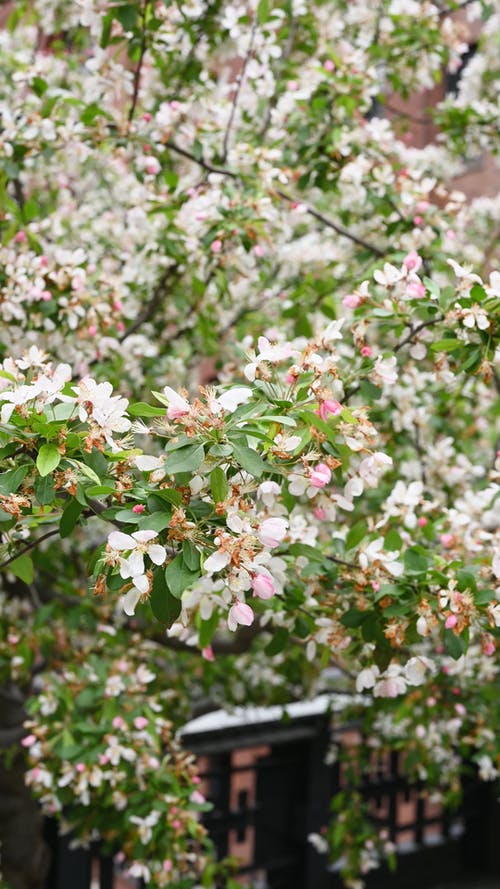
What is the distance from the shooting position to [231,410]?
1578mm

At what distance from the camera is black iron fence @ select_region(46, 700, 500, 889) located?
5328 millimetres

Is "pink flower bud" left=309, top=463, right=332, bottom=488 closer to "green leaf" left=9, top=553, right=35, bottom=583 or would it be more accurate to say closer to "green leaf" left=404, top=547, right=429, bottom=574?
"green leaf" left=404, top=547, right=429, bottom=574

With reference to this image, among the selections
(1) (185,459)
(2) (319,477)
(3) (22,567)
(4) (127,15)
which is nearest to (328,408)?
(2) (319,477)

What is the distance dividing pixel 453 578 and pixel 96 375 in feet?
6.21

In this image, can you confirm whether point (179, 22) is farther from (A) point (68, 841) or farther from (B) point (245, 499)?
(A) point (68, 841)

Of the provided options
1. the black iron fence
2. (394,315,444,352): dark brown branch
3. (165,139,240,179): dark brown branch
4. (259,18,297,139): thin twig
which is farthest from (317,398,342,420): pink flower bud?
the black iron fence

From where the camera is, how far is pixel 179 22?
3.67 meters

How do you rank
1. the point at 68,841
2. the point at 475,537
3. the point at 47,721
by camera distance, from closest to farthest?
1. the point at 475,537
2. the point at 47,721
3. the point at 68,841

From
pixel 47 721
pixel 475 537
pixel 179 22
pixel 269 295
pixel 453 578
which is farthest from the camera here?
pixel 269 295

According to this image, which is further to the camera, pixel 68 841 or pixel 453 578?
pixel 68 841

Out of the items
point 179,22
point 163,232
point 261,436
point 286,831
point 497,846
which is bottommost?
point 497,846

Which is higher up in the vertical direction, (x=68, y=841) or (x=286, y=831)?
(x=68, y=841)

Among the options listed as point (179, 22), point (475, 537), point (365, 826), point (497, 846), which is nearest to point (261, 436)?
point (475, 537)

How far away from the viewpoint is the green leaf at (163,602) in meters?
1.56
